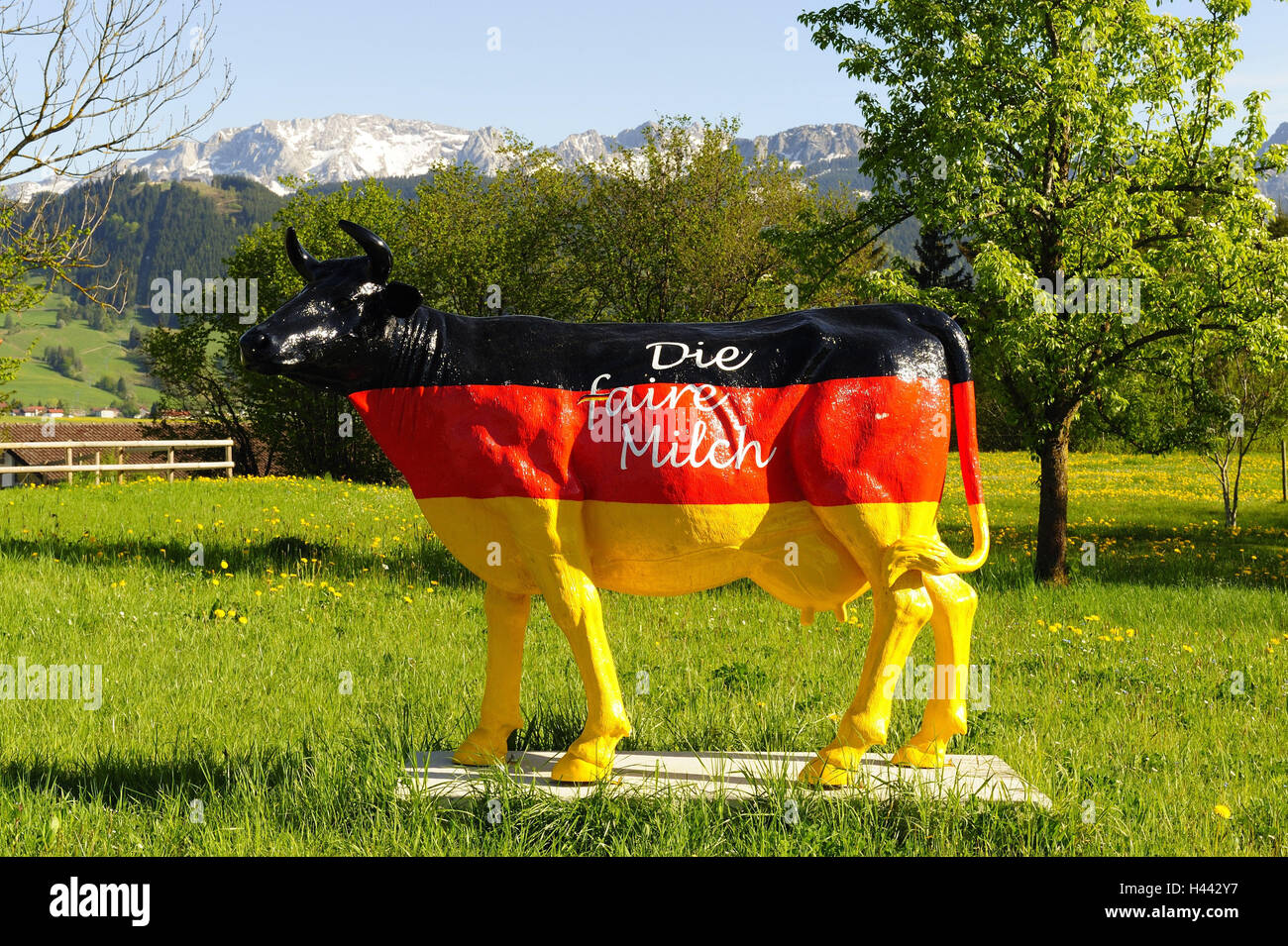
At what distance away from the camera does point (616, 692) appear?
4.50 metres

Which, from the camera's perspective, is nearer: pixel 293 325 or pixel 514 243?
pixel 293 325

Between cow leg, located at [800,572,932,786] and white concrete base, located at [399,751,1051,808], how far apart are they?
122 millimetres

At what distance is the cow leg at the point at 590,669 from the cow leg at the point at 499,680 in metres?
0.46

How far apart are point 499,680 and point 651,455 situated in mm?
1495

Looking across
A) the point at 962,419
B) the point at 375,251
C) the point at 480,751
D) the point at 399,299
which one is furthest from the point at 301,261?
the point at 962,419

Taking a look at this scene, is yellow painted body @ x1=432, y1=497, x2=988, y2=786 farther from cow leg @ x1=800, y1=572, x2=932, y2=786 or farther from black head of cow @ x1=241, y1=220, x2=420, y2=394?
black head of cow @ x1=241, y1=220, x2=420, y2=394

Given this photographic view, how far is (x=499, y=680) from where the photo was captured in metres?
4.98

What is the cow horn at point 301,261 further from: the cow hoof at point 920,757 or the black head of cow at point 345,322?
the cow hoof at point 920,757

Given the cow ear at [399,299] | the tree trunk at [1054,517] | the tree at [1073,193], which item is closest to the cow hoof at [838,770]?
the cow ear at [399,299]

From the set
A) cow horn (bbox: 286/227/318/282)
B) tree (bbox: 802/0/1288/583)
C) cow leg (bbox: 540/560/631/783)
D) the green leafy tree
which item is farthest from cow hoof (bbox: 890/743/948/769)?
the green leafy tree

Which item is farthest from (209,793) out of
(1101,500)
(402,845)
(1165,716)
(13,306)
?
(1101,500)

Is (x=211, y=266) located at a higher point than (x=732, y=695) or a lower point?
higher

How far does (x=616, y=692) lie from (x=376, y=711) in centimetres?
239

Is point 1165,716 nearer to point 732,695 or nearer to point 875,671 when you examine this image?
point 732,695
